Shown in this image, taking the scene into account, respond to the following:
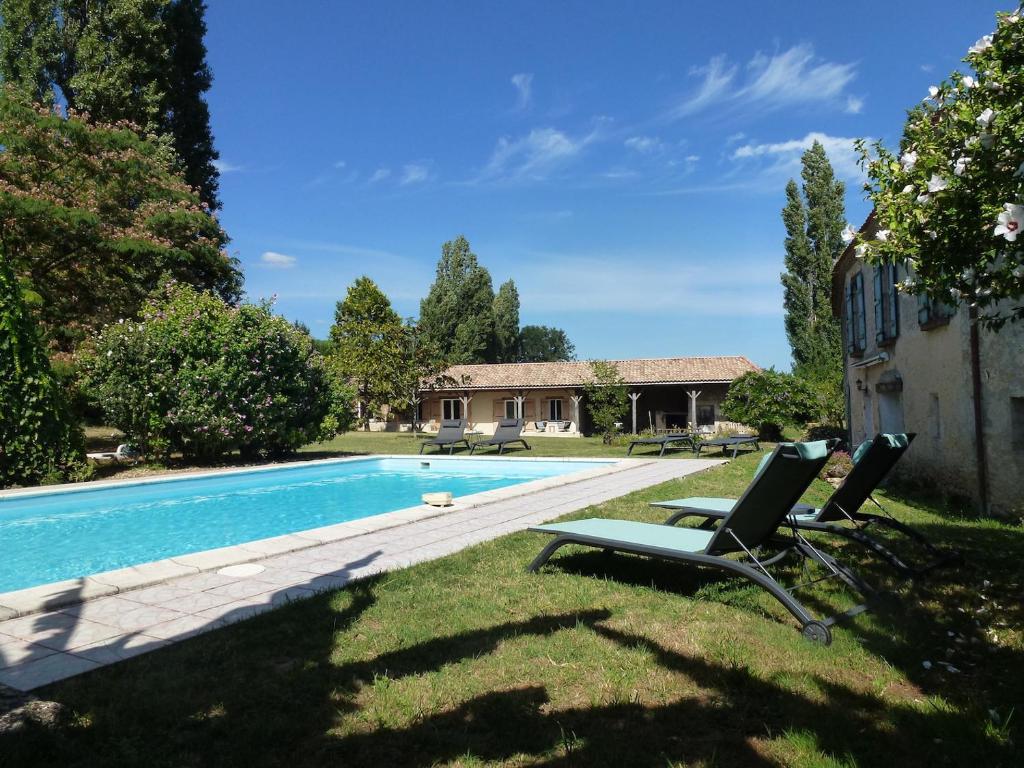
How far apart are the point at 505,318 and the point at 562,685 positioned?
42853 mm

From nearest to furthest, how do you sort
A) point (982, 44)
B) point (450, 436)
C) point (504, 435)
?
point (982, 44), point (504, 435), point (450, 436)

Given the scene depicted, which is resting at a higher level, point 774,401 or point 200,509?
point 774,401

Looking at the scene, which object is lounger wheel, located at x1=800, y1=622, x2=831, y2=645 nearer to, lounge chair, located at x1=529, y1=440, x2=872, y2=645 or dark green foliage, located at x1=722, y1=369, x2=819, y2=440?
lounge chair, located at x1=529, y1=440, x2=872, y2=645

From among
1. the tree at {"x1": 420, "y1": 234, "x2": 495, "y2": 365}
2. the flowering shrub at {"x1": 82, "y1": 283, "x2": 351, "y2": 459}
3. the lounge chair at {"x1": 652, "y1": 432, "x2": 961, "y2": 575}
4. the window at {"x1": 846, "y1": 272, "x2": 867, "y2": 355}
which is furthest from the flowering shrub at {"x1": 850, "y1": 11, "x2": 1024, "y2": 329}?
the tree at {"x1": 420, "y1": 234, "x2": 495, "y2": 365}

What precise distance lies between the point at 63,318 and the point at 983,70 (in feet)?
60.2

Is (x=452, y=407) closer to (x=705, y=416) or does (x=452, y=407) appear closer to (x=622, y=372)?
(x=622, y=372)

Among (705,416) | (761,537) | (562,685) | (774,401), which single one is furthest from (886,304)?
(705,416)

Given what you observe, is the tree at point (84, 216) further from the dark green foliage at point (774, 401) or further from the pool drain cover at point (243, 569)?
the dark green foliage at point (774, 401)

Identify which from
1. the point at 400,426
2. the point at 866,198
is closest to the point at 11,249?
the point at 866,198

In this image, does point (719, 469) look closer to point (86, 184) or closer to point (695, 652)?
point (695, 652)

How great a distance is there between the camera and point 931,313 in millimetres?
8492

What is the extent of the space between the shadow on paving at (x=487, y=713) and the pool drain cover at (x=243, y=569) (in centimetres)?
138

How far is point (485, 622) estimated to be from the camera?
338cm

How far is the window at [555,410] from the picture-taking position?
32.6 metres
